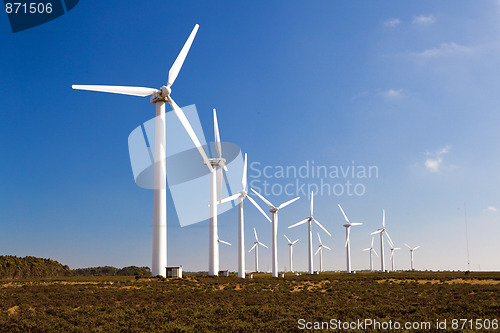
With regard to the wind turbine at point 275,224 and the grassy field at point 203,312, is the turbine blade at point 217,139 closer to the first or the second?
the wind turbine at point 275,224

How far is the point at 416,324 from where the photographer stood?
94.9 feet

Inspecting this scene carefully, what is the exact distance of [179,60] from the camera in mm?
71125

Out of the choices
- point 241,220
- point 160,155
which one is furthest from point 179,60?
point 241,220

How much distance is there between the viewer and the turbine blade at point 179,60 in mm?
70000

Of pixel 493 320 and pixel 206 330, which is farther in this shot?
pixel 493 320

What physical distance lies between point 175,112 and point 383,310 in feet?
147

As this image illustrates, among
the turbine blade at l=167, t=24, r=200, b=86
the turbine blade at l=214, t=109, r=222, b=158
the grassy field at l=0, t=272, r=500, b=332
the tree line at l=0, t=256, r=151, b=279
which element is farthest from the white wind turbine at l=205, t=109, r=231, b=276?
the grassy field at l=0, t=272, r=500, b=332

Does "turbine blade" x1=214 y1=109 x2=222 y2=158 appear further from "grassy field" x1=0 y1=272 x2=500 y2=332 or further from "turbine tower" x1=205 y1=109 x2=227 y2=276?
"grassy field" x1=0 y1=272 x2=500 y2=332

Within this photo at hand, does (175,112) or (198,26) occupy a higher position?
(198,26)

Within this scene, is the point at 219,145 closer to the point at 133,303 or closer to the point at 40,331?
the point at 133,303

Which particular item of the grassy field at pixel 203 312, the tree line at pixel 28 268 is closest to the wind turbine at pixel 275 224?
the tree line at pixel 28 268

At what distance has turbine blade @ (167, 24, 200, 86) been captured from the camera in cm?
7000

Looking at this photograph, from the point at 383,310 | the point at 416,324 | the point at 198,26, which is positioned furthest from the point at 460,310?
the point at 198,26

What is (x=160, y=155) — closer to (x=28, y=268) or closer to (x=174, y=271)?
(x=174, y=271)
